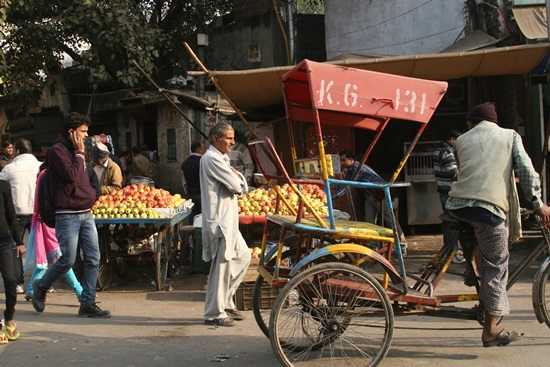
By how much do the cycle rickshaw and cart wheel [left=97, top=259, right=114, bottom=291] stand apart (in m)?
3.58

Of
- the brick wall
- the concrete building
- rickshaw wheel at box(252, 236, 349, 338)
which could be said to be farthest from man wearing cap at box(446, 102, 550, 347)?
the brick wall

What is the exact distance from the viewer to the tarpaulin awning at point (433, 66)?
8148 millimetres

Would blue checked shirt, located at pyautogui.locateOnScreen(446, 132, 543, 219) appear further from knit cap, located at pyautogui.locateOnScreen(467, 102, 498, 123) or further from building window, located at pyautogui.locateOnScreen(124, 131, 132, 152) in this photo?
building window, located at pyautogui.locateOnScreen(124, 131, 132, 152)

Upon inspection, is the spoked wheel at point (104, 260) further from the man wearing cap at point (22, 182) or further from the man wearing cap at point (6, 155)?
the man wearing cap at point (6, 155)

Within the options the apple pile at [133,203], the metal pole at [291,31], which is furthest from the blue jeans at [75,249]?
the metal pole at [291,31]

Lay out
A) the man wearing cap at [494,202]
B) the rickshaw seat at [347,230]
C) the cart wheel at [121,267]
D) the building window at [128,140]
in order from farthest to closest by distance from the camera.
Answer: the building window at [128,140]
the cart wheel at [121,267]
the man wearing cap at [494,202]
the rickshaw seat at [347,230]

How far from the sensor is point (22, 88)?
46.1ft

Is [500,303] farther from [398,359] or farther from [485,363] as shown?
[398,359]

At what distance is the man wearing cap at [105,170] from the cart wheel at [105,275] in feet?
4.11

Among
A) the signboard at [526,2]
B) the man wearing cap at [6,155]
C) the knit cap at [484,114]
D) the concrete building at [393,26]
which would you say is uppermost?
the concrete building at [393,26]

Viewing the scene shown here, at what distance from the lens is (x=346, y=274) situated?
174 inches

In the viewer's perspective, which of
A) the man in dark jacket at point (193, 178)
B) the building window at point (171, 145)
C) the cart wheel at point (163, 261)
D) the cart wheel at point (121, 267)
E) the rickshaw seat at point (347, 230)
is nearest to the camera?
the rickshaw seat at point (347, 230)

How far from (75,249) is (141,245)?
1.92m

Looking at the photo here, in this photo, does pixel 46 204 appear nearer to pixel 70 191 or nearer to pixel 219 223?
pixel 70 191
